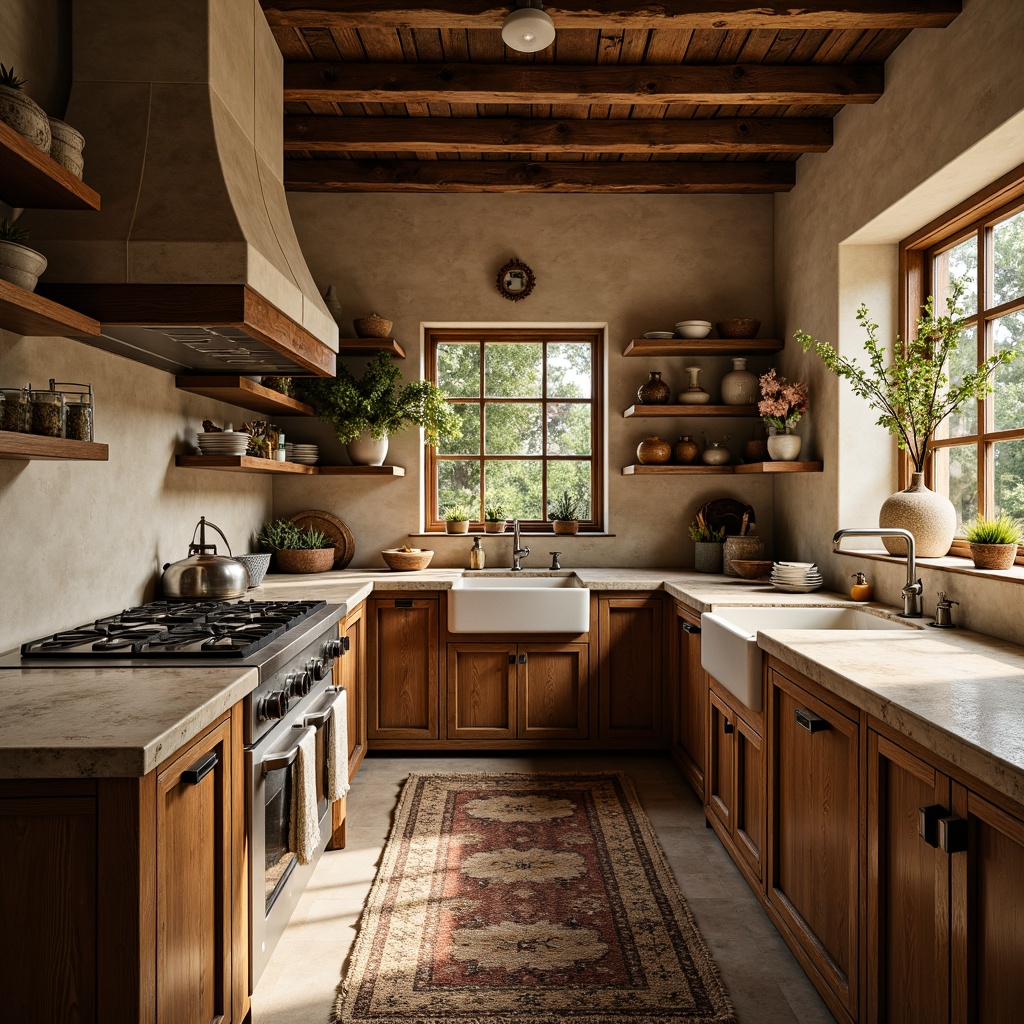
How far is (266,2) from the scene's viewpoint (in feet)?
8.72

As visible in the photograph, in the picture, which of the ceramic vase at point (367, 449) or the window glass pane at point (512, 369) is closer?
the ceramic vase at point (367, 449)

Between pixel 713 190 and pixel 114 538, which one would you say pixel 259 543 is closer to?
pixel 114 538

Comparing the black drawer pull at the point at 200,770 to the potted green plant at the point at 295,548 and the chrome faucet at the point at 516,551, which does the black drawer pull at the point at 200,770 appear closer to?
the potted green plant at the point at 295,548

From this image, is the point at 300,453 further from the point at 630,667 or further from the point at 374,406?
the point at 630,667

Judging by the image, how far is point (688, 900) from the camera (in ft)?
8.33

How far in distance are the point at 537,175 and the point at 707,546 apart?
6.93 feet

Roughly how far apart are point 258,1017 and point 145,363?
205 centimetres

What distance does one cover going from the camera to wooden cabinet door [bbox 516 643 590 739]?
Answer: 12.6 ft

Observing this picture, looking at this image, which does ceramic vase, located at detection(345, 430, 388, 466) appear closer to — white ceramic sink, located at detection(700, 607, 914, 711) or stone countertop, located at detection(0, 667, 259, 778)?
white ceramic sink, located at detection(700, 607, 914, 711)

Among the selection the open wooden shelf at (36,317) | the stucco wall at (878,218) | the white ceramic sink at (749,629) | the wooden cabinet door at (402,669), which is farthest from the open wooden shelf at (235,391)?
the stucco wall at (878,218)

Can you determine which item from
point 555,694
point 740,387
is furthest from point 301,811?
point 740,387

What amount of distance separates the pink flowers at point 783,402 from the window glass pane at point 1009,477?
3.74 ft

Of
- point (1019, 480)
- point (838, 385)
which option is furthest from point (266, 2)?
point (1019, 480)

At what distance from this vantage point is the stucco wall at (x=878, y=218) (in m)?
2.40
